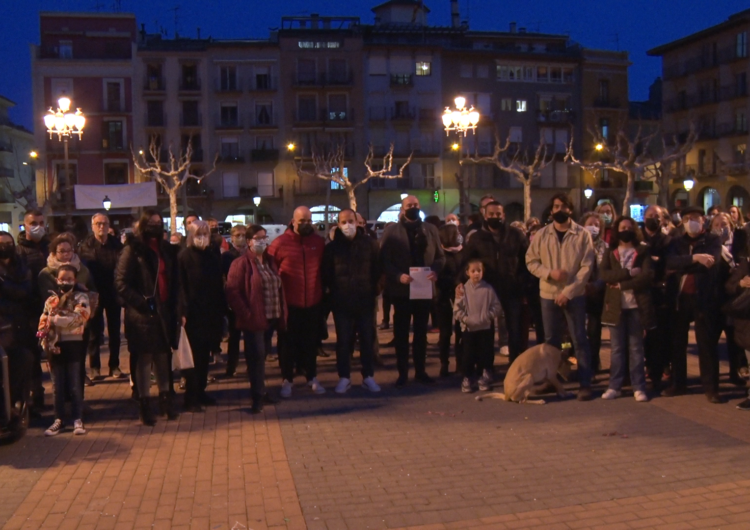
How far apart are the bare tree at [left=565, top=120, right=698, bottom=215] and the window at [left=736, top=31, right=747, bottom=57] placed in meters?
6.09

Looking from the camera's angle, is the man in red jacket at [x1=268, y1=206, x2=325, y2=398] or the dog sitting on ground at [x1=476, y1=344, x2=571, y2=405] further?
the man in red jacket at [x1=268, y1=206, x2=325, y2=398]

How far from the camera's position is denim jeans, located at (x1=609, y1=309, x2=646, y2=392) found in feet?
27.6

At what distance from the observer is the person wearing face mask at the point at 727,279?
8594mm

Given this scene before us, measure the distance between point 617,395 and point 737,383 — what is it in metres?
1.60

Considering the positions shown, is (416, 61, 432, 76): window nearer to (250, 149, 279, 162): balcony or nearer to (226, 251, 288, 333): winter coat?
(250, 149, 279, 162): balcony

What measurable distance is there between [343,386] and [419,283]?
145 cm

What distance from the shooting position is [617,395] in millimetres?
8539

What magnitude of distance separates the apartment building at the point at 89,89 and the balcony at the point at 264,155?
8656mm

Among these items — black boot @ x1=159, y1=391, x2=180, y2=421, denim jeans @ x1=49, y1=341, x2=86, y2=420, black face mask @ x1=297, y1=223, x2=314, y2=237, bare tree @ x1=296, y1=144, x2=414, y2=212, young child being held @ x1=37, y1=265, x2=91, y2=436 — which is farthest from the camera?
bare tree @ x1=296, y1=144, x2=414, y2=212

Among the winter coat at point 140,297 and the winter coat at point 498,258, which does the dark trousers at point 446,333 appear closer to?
the winter coat at point 498,258

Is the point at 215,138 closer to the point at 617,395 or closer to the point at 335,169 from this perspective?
the point at 335,169


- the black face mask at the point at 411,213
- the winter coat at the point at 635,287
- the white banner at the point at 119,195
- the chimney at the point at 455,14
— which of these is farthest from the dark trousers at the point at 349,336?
the chimney at the point at 455,14

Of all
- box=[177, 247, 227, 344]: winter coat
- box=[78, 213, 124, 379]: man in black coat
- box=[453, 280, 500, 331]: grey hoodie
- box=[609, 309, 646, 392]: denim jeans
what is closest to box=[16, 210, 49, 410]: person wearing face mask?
box=[78, 213, 124, 379]: man in black coat

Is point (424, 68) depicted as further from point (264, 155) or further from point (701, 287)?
point (701, 287)
